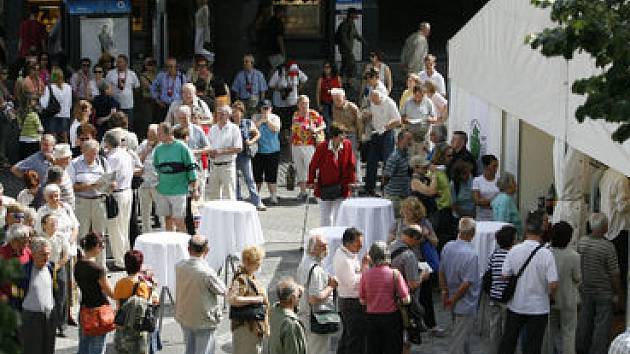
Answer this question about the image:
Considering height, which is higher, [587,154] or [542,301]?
[587,154]

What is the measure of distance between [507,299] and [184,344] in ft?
11.5

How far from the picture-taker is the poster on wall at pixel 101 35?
28.7 meters

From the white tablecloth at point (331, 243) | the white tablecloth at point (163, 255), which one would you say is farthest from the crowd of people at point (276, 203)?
the white tablecloth at point (163, 255)

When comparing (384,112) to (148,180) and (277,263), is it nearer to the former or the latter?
(277,263)

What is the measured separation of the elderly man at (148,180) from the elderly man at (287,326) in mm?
6082

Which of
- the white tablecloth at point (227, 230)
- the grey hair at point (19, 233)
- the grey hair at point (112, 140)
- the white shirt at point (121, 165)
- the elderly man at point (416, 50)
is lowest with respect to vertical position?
the white tablecloth at point (227, 230)

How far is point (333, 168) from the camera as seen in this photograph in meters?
19.4

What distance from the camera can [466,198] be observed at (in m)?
18.5

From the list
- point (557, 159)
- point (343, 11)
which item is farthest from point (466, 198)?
point (343, 11)

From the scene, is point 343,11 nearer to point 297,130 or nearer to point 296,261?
point 297,130

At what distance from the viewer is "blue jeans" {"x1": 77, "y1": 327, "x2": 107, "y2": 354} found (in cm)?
1478

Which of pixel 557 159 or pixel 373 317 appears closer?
pixel 373 317

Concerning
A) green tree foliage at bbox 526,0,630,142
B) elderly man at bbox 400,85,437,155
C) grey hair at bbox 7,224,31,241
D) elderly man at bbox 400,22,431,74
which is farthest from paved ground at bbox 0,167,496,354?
elderly man at bbox 400,22,431,74

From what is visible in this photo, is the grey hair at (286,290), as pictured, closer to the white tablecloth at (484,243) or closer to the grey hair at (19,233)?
the grey hair at (19,233)
